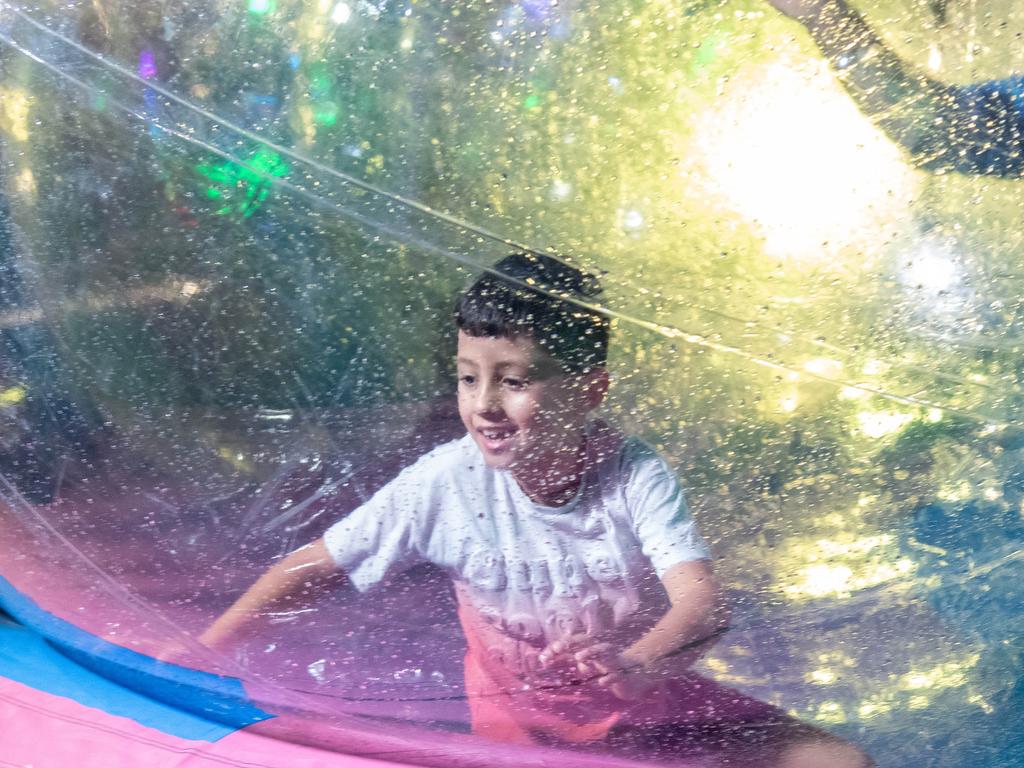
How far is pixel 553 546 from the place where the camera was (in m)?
0.53

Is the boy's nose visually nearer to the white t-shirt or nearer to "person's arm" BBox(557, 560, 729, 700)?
the white t-shirt

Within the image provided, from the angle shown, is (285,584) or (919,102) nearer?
(919,102)

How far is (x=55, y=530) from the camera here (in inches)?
26.0

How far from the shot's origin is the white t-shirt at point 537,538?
0.51 metres

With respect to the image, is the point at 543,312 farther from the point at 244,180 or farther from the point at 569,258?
the point at 244,180

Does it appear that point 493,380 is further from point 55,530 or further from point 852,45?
point 55,530

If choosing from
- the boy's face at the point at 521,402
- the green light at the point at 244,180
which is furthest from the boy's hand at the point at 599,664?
the green light at the point at 244,180

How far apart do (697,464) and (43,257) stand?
41cm

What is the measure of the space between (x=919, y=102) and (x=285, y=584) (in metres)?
0.45

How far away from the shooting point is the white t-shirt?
51 cm

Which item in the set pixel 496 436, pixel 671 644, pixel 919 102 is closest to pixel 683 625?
pixel 671 644

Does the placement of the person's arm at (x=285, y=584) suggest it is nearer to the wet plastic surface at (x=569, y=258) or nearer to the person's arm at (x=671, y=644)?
the wet plastic surface at (x=569, y=258)

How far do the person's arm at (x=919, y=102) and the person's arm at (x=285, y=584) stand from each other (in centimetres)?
38

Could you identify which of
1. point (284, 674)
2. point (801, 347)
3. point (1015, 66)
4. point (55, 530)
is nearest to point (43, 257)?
point (55, 530)
